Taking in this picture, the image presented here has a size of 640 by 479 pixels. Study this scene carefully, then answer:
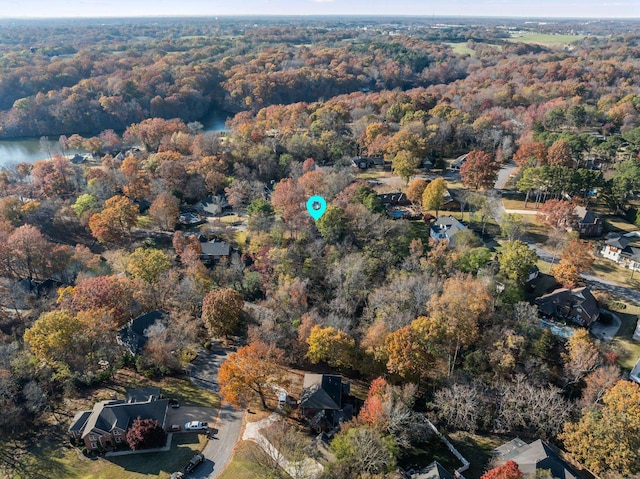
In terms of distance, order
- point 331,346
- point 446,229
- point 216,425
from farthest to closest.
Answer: point 446,229 → point 331,346 → point 216,425

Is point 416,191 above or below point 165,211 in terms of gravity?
above

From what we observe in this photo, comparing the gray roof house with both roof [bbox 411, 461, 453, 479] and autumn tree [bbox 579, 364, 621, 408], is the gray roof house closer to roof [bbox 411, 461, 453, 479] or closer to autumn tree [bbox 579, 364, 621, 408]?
roof [bbox 411, 461, 453, 479]

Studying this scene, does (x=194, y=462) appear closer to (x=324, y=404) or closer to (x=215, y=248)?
(x=324, y=404)

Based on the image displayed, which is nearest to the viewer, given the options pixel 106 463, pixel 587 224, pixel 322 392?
pixel 106 463

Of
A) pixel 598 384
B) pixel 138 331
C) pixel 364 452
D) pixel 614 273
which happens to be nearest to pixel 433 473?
pixel 364 452

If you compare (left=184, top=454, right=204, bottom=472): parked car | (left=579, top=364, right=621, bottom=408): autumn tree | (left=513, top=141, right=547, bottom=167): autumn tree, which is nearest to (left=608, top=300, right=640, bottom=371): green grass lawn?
(left=579, top=364, right=621, bottom=408): autumn tree

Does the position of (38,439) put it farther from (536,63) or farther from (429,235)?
(536,63)

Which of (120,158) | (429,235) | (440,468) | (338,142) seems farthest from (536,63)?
(440,468)

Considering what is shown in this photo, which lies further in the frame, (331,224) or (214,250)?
(214,250)
